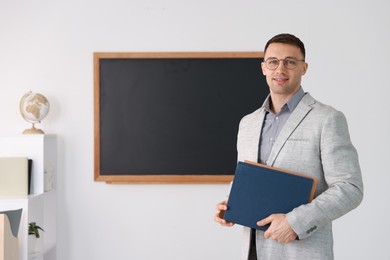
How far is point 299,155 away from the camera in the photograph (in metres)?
1.68

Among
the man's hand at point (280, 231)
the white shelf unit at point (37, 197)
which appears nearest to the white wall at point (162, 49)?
the white shelf unit at point (37, 197)

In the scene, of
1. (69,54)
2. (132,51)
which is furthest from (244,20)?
(69,54)

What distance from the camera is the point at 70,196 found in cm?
344

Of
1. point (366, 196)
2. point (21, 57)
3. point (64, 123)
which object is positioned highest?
point (21, 57)

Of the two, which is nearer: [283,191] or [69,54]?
[283,191]

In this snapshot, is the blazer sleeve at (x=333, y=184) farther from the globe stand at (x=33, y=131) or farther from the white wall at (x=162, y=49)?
the globe stand at (x=33, y=131)

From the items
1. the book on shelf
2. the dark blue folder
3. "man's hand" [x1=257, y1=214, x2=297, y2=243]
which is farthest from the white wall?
"man's hand" [x1=257, y1=214, x2=297, y2=243]

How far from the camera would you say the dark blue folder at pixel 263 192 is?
162cm

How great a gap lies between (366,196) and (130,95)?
1811mm

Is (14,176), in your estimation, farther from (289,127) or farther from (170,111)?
(289,127)

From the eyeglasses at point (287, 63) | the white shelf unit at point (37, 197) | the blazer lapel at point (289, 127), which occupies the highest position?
the eyeglasses at point (287, 63)

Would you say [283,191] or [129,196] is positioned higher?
[283,191]

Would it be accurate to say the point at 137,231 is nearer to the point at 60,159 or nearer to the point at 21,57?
the point at 60,159

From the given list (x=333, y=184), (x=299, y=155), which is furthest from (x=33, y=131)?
(x=333, y=184)
